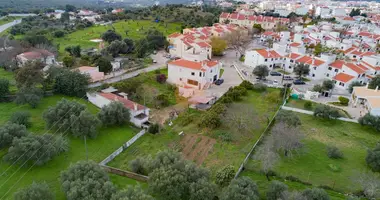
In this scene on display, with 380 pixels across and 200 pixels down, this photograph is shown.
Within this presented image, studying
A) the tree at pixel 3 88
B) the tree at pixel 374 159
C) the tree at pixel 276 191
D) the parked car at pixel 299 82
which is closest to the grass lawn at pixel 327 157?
the tree at pixel 374 159

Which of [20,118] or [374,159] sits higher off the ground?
[20,118]

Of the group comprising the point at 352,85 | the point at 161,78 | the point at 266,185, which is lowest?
the point at 266,185

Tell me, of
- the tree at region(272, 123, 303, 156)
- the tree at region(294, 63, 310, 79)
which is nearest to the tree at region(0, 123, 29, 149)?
the tree at region(272, 123, 303, 156)

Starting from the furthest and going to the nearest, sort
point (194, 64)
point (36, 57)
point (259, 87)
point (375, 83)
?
point (36, 57), point (194, 64), point (259, 87), point (375, 83)

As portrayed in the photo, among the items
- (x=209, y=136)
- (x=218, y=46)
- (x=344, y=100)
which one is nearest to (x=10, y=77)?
(x=209, y=136)

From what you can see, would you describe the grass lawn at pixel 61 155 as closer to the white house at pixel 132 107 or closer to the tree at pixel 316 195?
the white house at pixel 132 107

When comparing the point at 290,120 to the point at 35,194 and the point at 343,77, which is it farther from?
the point at 35,194

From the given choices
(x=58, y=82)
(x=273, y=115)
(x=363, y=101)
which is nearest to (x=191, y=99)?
(x=273, y=115)
